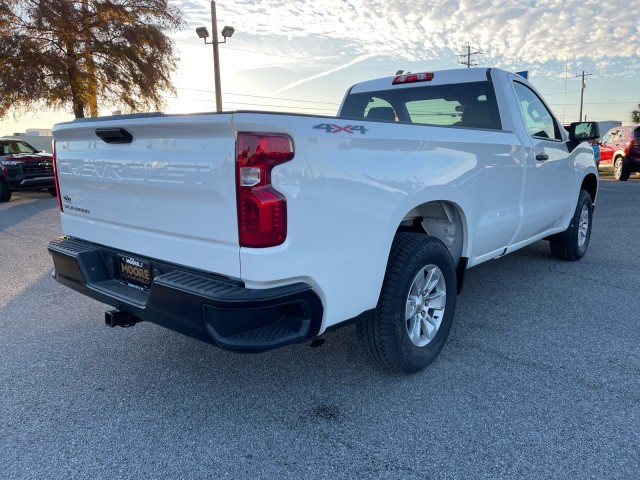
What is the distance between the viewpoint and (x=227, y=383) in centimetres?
307

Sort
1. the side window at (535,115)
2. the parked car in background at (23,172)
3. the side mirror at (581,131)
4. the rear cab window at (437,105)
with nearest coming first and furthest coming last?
1. the rear cab window at (437,105)
2. the side window at (535,115)
3. the side mirror at (581,131)
4. the parked car in background at (23,172)

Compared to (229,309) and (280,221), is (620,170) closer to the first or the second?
(280,221)

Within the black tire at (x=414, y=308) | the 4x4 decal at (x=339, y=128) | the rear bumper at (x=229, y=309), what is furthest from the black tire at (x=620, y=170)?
the rear bumper at (x=229, y=309)

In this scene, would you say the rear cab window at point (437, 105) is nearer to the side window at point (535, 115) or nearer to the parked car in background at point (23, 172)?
the side window at point (535, 115)

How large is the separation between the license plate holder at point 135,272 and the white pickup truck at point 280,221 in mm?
11

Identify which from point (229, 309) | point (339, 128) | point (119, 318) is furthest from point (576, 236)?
point (119, 318)

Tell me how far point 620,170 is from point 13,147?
62.2 feet

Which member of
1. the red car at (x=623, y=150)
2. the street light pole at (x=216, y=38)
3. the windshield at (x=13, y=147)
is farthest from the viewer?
the street light pole at (x=216, y=38)

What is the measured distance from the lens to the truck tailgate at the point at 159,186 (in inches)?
88.3

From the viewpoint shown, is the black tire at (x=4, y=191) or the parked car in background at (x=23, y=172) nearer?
the parked car in background at (x=23, y=172)

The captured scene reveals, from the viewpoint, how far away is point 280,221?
7.14ft

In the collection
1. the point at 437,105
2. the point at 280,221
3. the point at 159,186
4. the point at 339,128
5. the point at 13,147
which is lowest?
the point at 13,147

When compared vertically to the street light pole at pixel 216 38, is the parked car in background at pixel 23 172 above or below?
below

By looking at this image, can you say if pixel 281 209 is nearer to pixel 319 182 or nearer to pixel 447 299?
pixel 319 182
